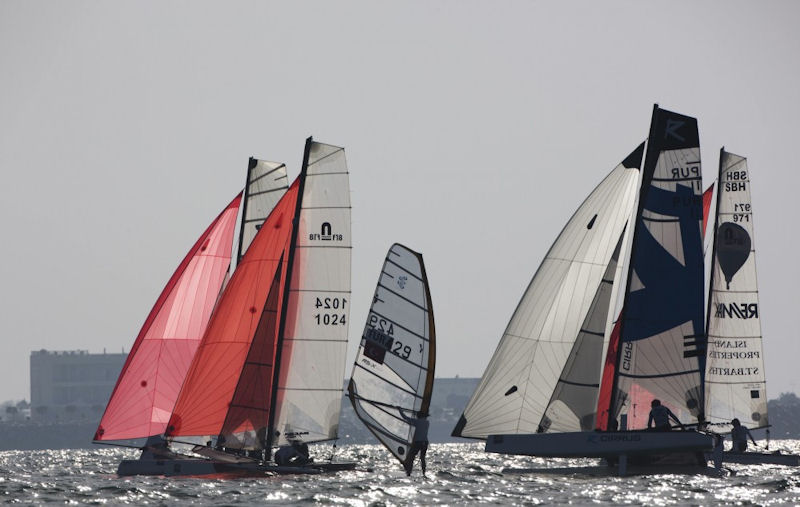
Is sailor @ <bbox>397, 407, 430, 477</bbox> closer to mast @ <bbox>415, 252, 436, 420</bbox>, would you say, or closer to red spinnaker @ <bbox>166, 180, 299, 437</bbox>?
mast @ <bbox>415, 252, 436, 420</bbox>

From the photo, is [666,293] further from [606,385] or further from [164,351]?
[164,351]

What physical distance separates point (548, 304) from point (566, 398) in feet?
8.74

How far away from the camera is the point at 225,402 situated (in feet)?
133

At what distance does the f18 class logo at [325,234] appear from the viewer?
1576 inches

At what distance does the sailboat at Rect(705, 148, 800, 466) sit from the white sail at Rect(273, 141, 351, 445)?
15799mm

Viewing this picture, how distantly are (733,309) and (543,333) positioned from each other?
1267 cm

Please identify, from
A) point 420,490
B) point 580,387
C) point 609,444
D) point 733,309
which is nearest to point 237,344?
point 420,490

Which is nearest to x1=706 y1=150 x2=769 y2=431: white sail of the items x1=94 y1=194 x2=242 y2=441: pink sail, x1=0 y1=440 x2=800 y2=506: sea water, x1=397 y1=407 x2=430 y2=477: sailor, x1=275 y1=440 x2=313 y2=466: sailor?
x1=0 y1=440 x2=800 y2=506: sea water

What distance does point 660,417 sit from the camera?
127 feet

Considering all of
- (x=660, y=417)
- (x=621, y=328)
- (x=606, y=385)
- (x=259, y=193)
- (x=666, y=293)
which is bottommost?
(x=660, y=417)

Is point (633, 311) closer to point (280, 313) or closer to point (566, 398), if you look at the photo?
point (566, 398)

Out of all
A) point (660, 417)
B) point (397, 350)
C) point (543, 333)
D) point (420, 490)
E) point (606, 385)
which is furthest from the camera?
point (606, 385)

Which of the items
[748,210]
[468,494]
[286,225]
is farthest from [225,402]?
[748,210]

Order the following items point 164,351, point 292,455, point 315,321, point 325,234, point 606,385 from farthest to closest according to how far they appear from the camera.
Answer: point 606,385
point 164,351
point 325,234
point 315,321
point 292,455
